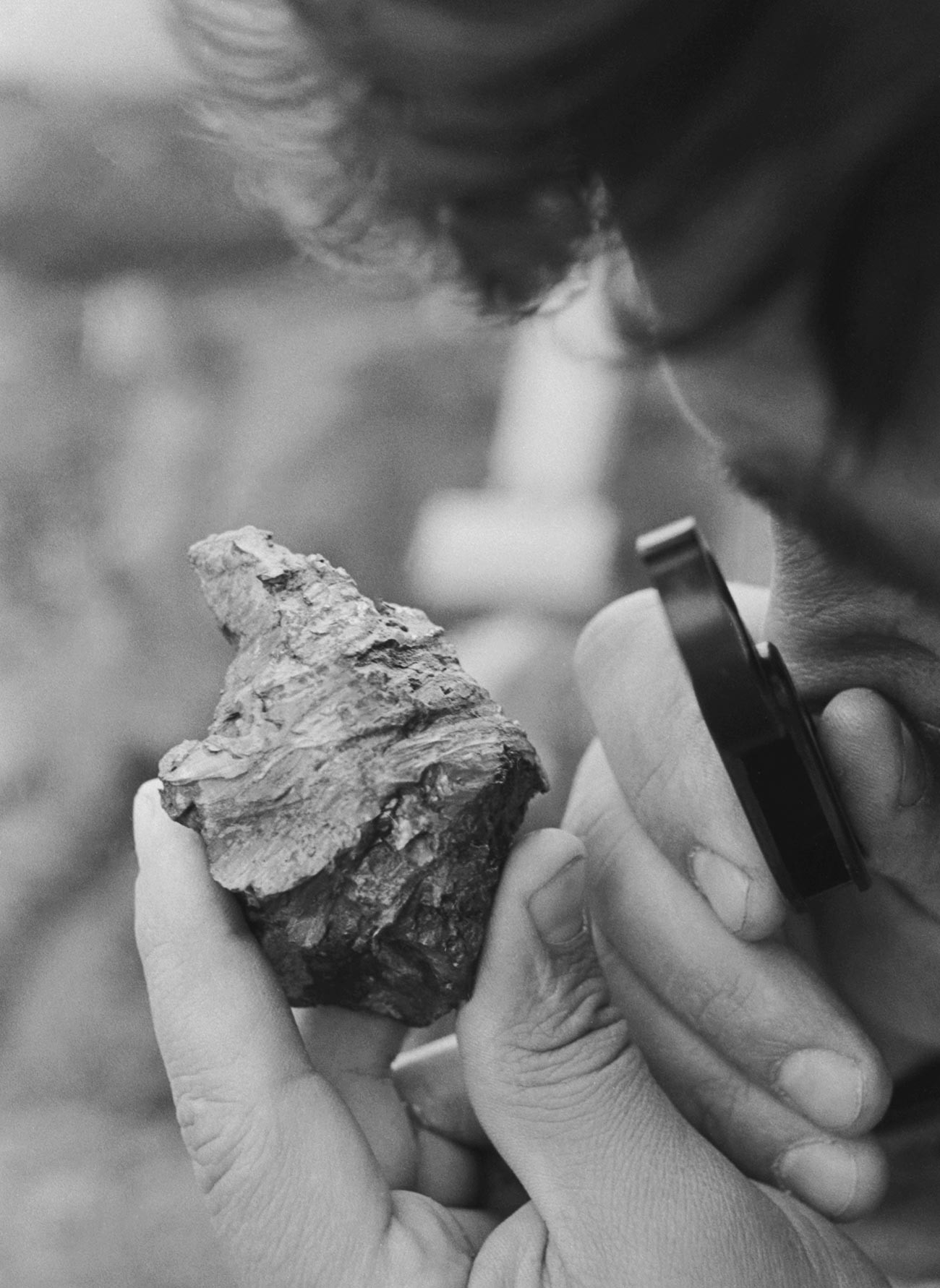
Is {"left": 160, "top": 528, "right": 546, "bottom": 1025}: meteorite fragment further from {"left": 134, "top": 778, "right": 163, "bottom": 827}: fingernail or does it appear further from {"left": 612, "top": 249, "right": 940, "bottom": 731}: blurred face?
{"left": 612, "top": 249, "right": 940, "bottom": 731}: blurred face

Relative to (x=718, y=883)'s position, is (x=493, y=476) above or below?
above

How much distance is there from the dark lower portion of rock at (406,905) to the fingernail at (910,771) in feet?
0.95

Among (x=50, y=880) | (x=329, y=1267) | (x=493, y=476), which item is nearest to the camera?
(x=329, y=1267)

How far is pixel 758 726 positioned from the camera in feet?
2.12

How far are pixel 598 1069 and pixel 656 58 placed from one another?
0.62 m

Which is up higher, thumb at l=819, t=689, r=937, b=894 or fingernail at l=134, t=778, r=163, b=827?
fingernail at l=134, t=778, r=163, b=827

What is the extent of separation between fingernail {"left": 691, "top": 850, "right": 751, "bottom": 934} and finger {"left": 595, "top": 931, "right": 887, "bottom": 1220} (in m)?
0.13

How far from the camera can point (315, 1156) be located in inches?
28.2

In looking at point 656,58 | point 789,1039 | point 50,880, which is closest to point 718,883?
point 789,1039

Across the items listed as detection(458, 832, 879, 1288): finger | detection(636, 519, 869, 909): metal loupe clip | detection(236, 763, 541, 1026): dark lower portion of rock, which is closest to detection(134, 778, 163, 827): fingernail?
detection(236, 763, 541, 1026): dark lower portion of rock

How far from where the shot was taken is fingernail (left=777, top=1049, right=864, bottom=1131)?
0.86m

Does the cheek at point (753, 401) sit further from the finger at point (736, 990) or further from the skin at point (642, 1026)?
the finger at point (736, 990)

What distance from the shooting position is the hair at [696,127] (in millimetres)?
599

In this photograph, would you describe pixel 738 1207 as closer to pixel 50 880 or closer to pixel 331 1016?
pixel 331 1016
